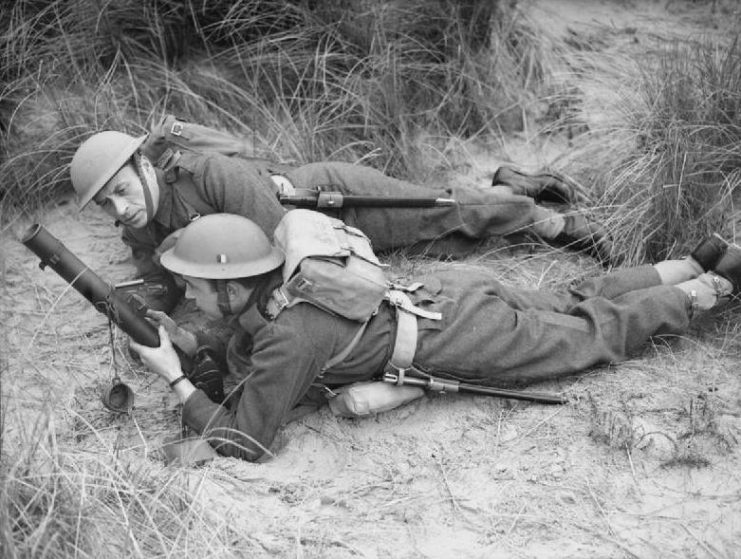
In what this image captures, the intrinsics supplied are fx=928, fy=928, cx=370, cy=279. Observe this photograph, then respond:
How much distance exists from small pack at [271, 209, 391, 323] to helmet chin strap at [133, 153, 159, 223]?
90cm

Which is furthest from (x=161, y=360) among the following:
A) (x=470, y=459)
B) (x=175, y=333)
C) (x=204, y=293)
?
(x=470, y=459)

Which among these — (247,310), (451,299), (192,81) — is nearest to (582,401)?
(451,299)

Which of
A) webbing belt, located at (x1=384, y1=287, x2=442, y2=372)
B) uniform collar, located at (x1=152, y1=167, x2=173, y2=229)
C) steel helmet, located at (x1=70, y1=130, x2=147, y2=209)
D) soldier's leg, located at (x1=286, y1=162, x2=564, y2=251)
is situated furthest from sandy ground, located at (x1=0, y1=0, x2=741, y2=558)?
soldier's leg, located at (x1=286, y1=162, x2=564, y2=251)

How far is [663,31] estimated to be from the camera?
6.95 m

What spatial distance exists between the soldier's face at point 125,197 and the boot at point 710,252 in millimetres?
2786

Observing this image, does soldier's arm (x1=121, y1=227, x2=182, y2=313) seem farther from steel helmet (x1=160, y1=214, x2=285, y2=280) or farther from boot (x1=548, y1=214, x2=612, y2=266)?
boot (x1=548, y1=214, x2=612, y2=266)

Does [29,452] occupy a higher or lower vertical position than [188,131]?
lower

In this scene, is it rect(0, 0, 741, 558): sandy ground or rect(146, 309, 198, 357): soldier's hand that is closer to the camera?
rect(0, 0, 741, 558): sandy ground

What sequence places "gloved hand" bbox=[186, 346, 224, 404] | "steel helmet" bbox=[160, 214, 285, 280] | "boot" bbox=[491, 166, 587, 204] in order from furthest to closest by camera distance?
"boot" bbox=[491, 166, 587, 204] → "gloved hand" bbox=[186, 346, 224, 404] → "steel helmet" bbox=[160, 214, 285, 280]

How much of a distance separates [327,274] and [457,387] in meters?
0.83

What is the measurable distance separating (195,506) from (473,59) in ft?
12.6

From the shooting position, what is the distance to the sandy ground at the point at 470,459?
11.8ft

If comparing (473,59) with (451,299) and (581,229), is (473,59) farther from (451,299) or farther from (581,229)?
(451,299)

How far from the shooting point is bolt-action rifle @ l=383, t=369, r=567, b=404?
4.13m
